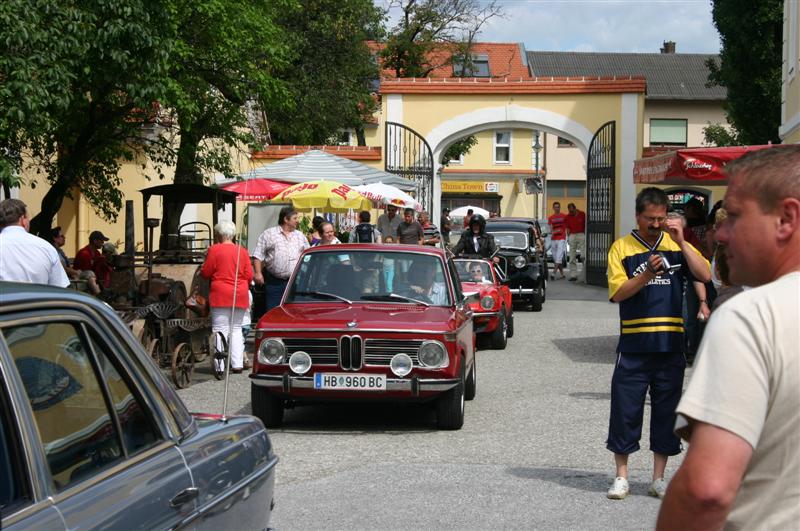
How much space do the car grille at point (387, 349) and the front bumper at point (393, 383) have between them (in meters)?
0.16

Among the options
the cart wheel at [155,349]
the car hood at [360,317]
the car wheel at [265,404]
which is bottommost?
the car wheel at [265,404]

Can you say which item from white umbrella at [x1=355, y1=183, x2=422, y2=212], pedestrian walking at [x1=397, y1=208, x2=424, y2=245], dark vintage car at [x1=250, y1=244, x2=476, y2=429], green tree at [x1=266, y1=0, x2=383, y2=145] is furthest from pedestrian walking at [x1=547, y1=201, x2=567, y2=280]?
dark vintage car at [x1=250, y1=244, x2=476, y2=429]

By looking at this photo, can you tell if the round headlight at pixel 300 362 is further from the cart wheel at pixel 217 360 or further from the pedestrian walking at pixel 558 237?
the pedestrian walking at pixel 558 237

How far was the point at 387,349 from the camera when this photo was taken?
9.31 m

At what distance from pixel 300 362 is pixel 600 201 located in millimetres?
20423

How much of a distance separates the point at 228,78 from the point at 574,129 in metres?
12.5

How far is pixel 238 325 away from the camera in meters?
12.9

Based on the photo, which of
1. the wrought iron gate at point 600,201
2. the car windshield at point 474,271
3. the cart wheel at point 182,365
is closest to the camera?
the cart wheel at point 182,365

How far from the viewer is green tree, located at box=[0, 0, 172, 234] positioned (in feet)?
41.0

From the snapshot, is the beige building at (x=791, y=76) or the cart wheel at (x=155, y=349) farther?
the beige building at (x=791, y=76)

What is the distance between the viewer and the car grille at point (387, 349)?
9297 millimetres

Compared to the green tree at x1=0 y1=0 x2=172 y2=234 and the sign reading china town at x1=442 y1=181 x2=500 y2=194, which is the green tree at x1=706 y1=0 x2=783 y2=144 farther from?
the sign reading china town at x1=442 y1=181 x2=500 y2=194

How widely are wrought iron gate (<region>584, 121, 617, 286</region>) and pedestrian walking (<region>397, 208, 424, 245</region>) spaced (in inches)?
360

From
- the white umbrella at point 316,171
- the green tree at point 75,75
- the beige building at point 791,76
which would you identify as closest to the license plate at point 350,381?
the green tree at point 75,75
